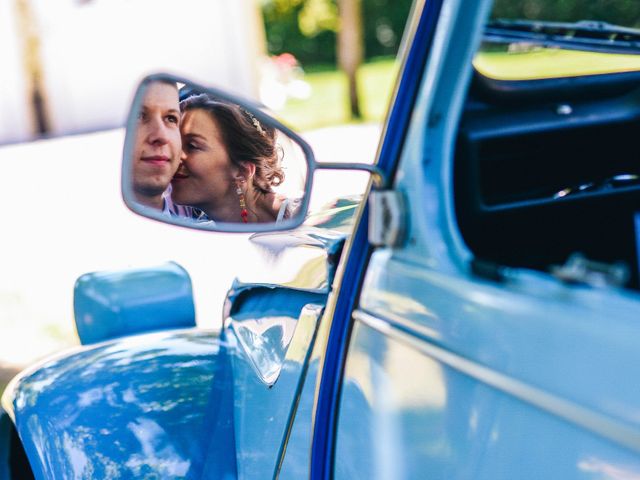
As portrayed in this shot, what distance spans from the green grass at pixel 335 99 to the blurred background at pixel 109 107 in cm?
7

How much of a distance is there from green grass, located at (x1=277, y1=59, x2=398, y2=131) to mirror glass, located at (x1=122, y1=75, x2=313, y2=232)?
1365 cm

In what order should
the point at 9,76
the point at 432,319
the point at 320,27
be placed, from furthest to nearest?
1. the point at 320,27
2. the point at 9,76
3. the point at 432,319

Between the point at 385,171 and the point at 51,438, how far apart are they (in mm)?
1073

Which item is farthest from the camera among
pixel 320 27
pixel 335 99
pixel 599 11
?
pixel 320 27

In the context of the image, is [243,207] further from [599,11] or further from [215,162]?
[599,11]

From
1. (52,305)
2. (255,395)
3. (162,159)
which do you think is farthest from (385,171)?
(52,305)

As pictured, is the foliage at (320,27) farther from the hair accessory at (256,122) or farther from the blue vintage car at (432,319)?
Answer: the hair accessory at (256,122)

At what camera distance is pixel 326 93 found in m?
25.5

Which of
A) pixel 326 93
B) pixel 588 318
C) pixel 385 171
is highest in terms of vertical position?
pixel 385 171

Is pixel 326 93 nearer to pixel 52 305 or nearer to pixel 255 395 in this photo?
pixel 52 305

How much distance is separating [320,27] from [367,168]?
2826 cm

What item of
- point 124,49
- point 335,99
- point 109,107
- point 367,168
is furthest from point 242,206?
point 335,99

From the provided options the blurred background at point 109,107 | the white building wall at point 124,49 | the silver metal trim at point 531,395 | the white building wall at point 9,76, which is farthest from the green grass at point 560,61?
the white building wall at point 124,49

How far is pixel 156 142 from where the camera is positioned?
1518 millimetres
